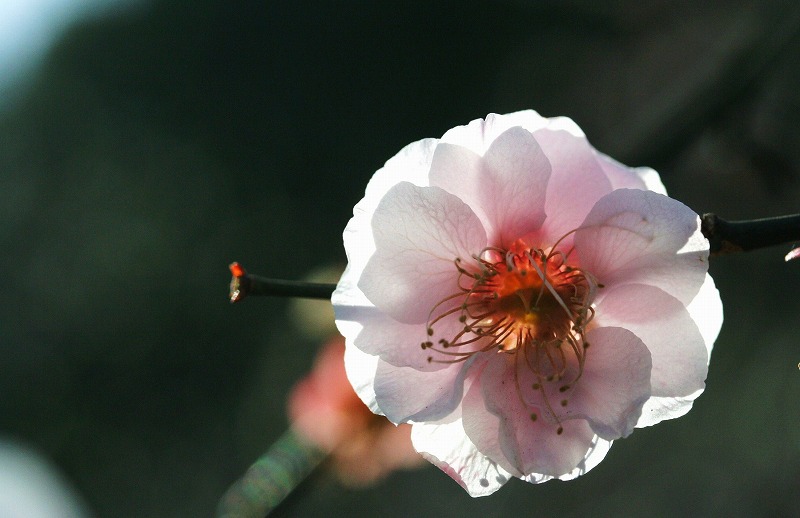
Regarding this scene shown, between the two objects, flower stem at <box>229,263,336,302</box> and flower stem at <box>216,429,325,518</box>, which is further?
A: flower stem at <box>216,429,325,518</box>

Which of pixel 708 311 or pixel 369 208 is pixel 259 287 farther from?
pixel 708 311

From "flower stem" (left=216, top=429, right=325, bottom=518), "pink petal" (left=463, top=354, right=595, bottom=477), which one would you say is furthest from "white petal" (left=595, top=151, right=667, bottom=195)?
"flower stem" (left=216, top=429, right=325, bottom=518)

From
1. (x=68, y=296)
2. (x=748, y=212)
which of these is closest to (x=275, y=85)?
(x=68, y=296)

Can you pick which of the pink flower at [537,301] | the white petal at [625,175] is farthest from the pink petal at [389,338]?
the white petal at [625,175]

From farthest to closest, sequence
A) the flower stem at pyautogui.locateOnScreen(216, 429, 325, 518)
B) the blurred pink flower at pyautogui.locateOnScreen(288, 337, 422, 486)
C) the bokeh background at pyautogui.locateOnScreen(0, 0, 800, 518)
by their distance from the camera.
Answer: the bokeh background at pyautogui.locateOnScreen(0, 0, 800, 518)
the blurred pink flower at pyautogui.locateOnScreen(288, 337, 422, 486)
the flower stem at pyautogui.locateOnScreen(216, 429, 325, 518)

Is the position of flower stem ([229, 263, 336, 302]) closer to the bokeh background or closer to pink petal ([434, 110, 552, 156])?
pink petal ([434, 110, 552, 156])

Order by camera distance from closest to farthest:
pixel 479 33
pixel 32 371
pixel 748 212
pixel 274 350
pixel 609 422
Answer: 1. pixel 609 422
2. pixel 748 212
3. pixel 479 33
4. pixel 274 350
5. pixel 32 371

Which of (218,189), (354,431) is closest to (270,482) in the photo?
(354,431)

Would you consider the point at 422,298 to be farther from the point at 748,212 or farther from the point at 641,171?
the point at 748,212
